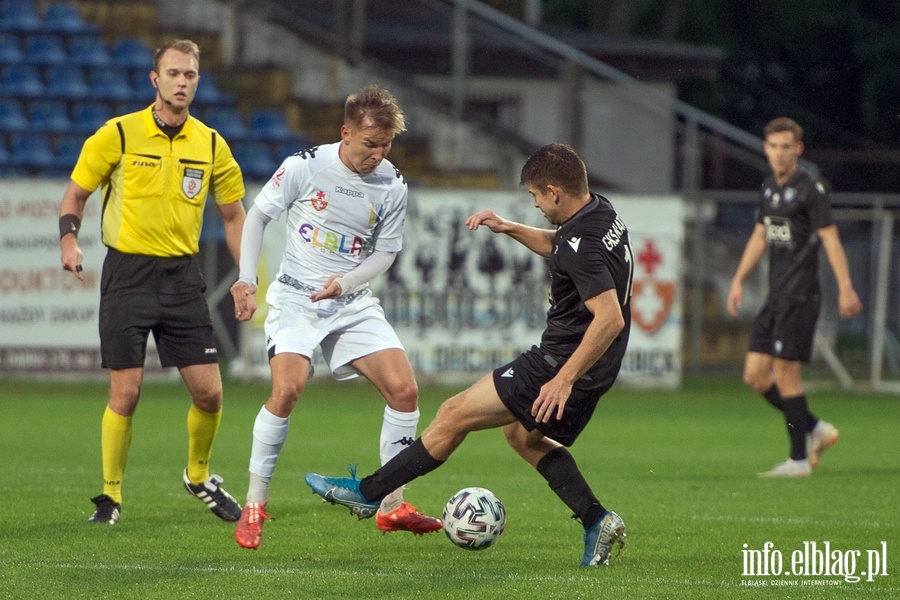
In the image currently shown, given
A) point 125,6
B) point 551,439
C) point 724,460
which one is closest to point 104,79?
point 125,6

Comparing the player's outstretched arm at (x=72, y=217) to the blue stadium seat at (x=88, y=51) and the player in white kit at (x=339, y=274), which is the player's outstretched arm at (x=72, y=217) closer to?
the player in white kit at (x=339, y=274)

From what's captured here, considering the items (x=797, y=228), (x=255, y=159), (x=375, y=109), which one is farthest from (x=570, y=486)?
(x=255, y=159)

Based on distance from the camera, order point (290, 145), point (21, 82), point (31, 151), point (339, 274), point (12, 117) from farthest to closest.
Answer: point (290, 145)
point (21, 82)
point (12, 117)
point (31, 151)
point (339, 274)

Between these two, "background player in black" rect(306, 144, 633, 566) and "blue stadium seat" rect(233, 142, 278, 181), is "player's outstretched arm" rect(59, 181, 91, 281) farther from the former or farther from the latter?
"blue stadium seat" rect(233, 142, 278, 181)

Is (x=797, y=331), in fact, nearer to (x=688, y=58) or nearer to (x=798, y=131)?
(x=798, y=131)

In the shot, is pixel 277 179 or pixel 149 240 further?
pixel 149 240

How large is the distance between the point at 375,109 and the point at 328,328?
1136 millimetres

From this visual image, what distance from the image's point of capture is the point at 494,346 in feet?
55.7

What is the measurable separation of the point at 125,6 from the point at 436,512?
16538mm

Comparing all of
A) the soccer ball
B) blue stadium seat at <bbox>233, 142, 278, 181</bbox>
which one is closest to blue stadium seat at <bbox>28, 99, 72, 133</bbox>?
blue stadium seat at <bbox>233, 142, 278, 181</bbox>

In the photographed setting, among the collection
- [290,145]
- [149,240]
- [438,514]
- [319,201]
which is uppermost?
[290,145]

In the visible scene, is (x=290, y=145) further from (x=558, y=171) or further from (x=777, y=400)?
(x=558, y=171)

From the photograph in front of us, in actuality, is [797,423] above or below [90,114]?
below

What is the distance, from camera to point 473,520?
6.67 metres
